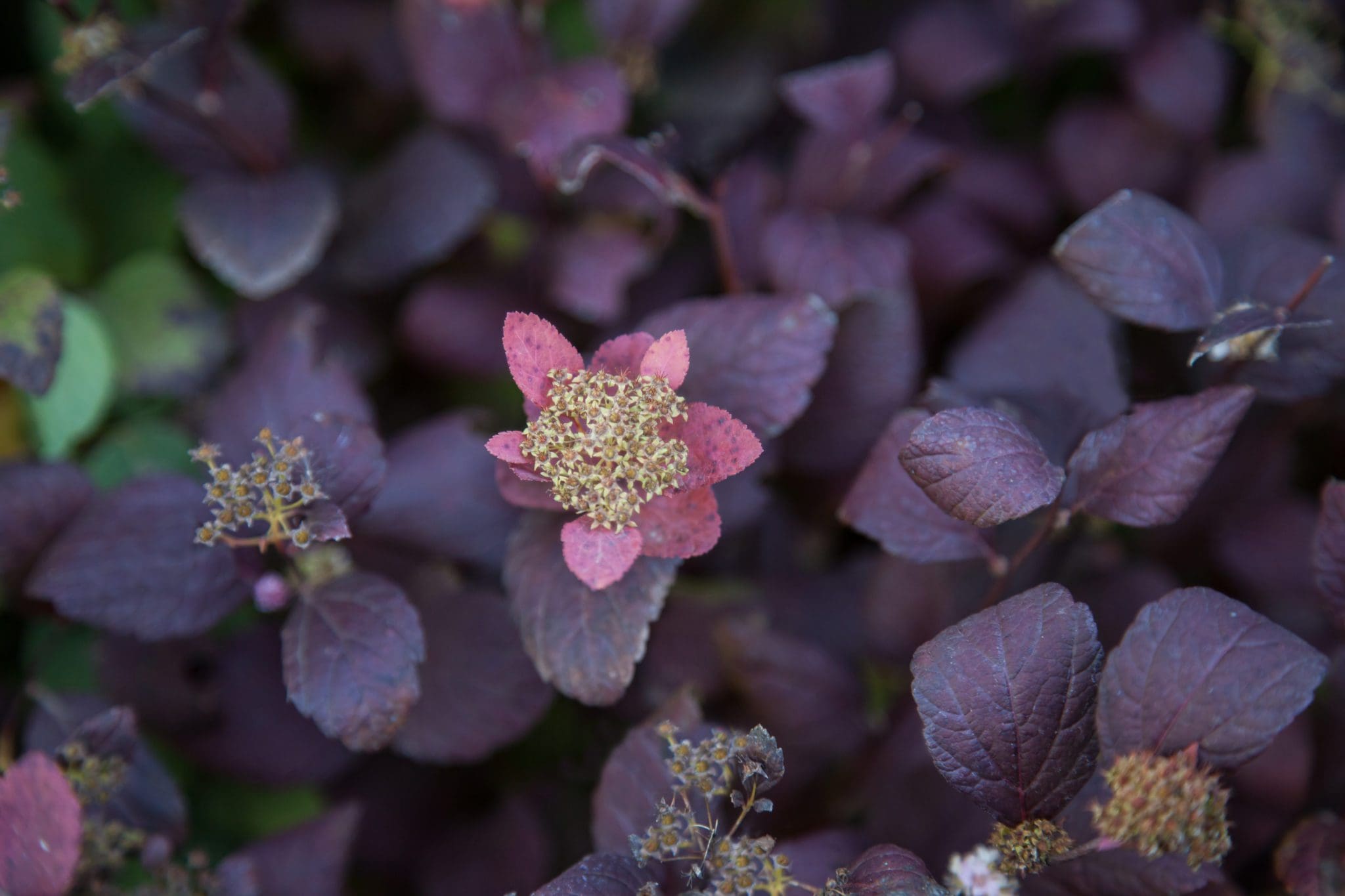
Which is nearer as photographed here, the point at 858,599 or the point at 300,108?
the point at 858,599

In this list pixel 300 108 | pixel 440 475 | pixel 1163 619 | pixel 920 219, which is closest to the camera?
pixel 1163 619

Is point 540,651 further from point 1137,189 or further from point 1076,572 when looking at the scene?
point 1137,189

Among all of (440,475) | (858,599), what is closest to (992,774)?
(858,599)

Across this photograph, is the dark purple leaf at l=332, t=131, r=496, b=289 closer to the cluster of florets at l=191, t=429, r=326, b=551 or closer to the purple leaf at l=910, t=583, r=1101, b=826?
the cluster of florets at l=191, t=429, r=326, b=551

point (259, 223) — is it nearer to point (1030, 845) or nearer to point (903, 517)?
point (903, 517)

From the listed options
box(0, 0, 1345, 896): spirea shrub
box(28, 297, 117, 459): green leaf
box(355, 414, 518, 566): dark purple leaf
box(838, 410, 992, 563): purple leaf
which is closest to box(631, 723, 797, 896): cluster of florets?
box(0, 0, 1345, 896): spirea shrub

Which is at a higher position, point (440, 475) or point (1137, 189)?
point (1137, 189)

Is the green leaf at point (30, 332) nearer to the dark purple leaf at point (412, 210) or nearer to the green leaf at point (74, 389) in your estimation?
the green leaf at point (74, 389)
